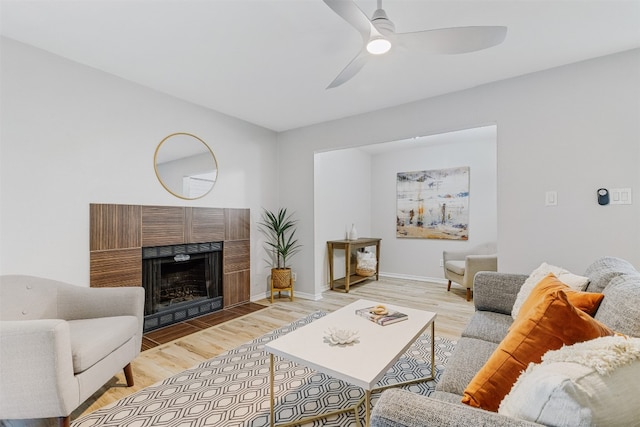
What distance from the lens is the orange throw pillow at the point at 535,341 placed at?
943mm

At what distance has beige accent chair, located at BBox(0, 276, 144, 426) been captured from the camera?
139 centimetres

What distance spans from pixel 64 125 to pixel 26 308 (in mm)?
1430

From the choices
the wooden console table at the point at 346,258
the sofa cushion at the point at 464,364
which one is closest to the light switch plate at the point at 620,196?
the sofa cushion at the point at 464,364

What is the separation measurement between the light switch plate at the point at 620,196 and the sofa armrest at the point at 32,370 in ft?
12.2

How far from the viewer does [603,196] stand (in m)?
2.38

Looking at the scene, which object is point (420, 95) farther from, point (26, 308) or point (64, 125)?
point (26, 308)

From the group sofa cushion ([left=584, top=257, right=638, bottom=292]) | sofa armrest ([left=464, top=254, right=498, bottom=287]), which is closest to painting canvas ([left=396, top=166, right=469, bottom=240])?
sofa armrest ([left=464, top=254, right=498, bottom=287])

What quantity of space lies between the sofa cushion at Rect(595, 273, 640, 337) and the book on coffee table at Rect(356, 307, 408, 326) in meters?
0.96

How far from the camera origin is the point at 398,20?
1.94 m

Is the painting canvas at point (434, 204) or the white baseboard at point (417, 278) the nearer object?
the painting canvas at point (434, 204)

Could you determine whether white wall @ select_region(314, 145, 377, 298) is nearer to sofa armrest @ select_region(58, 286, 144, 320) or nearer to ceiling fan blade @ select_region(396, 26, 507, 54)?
sofa armrest @ select_region(58, 286, 144, 320)

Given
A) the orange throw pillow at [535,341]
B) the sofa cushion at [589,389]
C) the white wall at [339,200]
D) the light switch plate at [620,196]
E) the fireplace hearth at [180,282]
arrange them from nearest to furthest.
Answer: the sofa cushion at [589,389], the orange throw pillow at [535,341], the light switch plate at [620,196], the fireplace hearth at [180,282], the white wall at [339,200]

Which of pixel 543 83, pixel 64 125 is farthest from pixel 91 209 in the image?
pixel 543 83

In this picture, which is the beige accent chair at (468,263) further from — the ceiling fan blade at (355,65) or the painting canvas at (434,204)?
the ceiling fan blade at (355,65)
